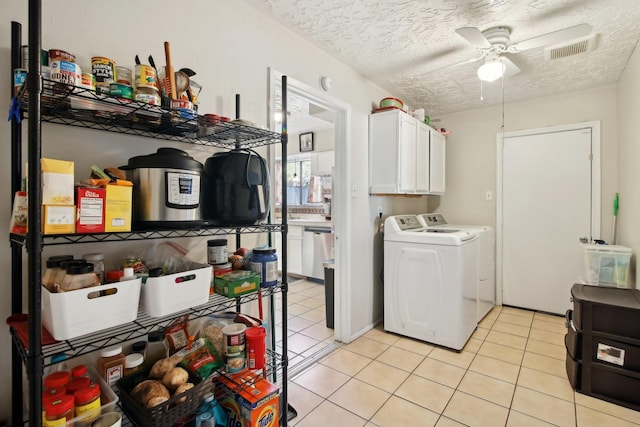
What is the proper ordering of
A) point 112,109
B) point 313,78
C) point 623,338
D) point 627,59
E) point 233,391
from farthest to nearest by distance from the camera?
point 627,59
point 313,78
point 623,338
point 233,391
point 112,109

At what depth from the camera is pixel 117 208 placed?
0.91 metres

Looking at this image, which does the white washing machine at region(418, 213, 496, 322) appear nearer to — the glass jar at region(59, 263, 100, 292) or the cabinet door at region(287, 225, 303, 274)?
the cabinet door at region(287, 225, 303, 274)

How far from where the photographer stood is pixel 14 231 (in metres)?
0.91

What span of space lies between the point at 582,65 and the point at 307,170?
3503mm

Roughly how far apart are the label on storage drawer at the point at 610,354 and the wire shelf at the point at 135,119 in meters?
2.29

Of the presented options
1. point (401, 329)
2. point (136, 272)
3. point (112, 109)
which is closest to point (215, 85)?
point (112, 109)

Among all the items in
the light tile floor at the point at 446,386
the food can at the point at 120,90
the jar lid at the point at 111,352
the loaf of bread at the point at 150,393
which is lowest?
the light tile floor at the point at 446,386

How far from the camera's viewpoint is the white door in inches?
122

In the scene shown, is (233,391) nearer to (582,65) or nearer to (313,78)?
(313,78)

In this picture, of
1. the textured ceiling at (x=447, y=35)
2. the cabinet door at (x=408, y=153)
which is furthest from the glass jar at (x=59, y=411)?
the cabinet door at (x=408, y=153)

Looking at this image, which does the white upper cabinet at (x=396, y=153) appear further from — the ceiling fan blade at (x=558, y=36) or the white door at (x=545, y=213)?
the white door at (x=545, y=213)

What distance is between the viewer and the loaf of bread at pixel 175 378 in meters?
1.09

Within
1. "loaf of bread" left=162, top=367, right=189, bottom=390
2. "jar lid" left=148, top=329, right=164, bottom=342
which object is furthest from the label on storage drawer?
"jar lid" left=148, top=329, right=164, bottom=342

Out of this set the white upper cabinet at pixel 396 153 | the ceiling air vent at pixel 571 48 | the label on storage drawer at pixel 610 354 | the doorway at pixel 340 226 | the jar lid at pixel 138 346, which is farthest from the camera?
the white upper cabinet at pixel 396 153
